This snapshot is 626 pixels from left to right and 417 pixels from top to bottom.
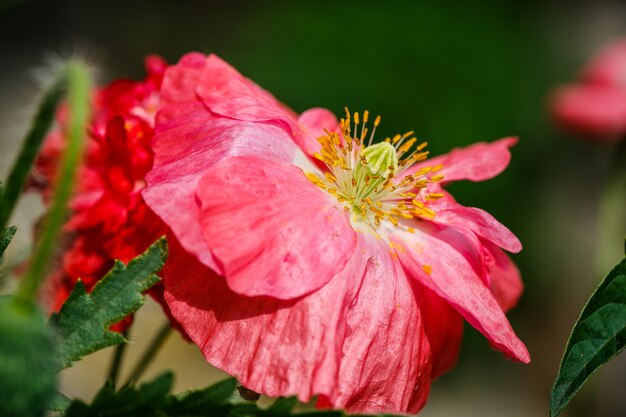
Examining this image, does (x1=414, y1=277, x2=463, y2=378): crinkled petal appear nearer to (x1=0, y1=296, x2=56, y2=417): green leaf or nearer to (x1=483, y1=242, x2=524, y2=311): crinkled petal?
(x1=483, y1=242, x2=524, y2=311): crinkled petal

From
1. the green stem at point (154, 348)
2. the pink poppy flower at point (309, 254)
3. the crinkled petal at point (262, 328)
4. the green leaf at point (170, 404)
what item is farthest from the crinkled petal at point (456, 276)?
the green stem at point (154, 348)

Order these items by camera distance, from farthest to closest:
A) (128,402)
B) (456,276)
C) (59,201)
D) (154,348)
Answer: (154,348) → (456,276) → (128,402) → (59,201)

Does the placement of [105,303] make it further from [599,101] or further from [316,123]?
[599,101]

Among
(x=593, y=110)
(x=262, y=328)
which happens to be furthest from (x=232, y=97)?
(x=593, y=110)

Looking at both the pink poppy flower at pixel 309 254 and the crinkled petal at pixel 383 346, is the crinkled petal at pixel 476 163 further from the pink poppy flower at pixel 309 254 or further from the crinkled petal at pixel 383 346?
the crinkled petal at pixel 383 346

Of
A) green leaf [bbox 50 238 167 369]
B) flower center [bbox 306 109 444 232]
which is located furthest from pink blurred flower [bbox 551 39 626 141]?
green leaf [bbox 50 238 167 369]

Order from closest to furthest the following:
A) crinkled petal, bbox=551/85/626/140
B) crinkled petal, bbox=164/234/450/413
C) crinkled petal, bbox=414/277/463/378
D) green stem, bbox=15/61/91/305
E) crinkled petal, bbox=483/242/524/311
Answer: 1. green stem, bbox=15/61/91/305
2. crinkled petal, bbox=164/234/450/413
3. crinkled petal, bbox=414/277/463/378
4. crinkled petal, bbox=483/242/524/311
5. crinkled petal, bbox=551/85/626/140
